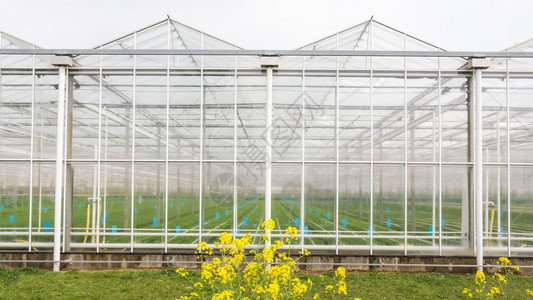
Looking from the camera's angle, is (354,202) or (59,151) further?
(354,202)

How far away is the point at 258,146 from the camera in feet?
31.1

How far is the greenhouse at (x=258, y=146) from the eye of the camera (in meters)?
9.23

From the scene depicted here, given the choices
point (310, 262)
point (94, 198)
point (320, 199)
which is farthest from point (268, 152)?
point (94, 198)

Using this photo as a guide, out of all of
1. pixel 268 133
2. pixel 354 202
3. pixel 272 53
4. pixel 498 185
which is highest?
pixel 272 53

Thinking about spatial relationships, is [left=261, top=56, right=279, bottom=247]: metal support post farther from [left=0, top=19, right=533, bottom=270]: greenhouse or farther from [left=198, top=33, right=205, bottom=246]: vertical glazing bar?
[left=198, top=33, right=205, bottom=246]: vertical glazing bar

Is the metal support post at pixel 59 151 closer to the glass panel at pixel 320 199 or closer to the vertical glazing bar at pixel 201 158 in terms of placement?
the vertical glazing bar at pixel 201 158

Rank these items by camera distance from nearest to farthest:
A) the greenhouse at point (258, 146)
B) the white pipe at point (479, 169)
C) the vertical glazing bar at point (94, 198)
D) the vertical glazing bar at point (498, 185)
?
the white pipe at point (479, 169) < the greenhouse at point (258, 146) < the vertical glazing bar at point (94, 198) < the vertical glazing bar at point (498, 185)

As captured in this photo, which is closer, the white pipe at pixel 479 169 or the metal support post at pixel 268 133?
the white pipe at pixel 479 169

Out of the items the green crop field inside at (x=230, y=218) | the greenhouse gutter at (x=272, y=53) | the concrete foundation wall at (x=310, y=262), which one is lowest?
the concrete foundation wall at (x=310, y=262)

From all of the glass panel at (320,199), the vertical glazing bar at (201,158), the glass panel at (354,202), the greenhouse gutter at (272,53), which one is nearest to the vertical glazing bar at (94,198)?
the greenhouse gutter at (272,53)

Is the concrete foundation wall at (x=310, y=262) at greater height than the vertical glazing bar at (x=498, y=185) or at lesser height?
lesser

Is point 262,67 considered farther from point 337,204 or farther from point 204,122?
point 337,204

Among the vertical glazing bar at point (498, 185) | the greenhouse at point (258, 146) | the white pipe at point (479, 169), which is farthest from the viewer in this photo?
the vertical glazing bar at point (498, 185)

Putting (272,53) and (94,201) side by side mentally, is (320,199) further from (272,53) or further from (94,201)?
(94,201)
